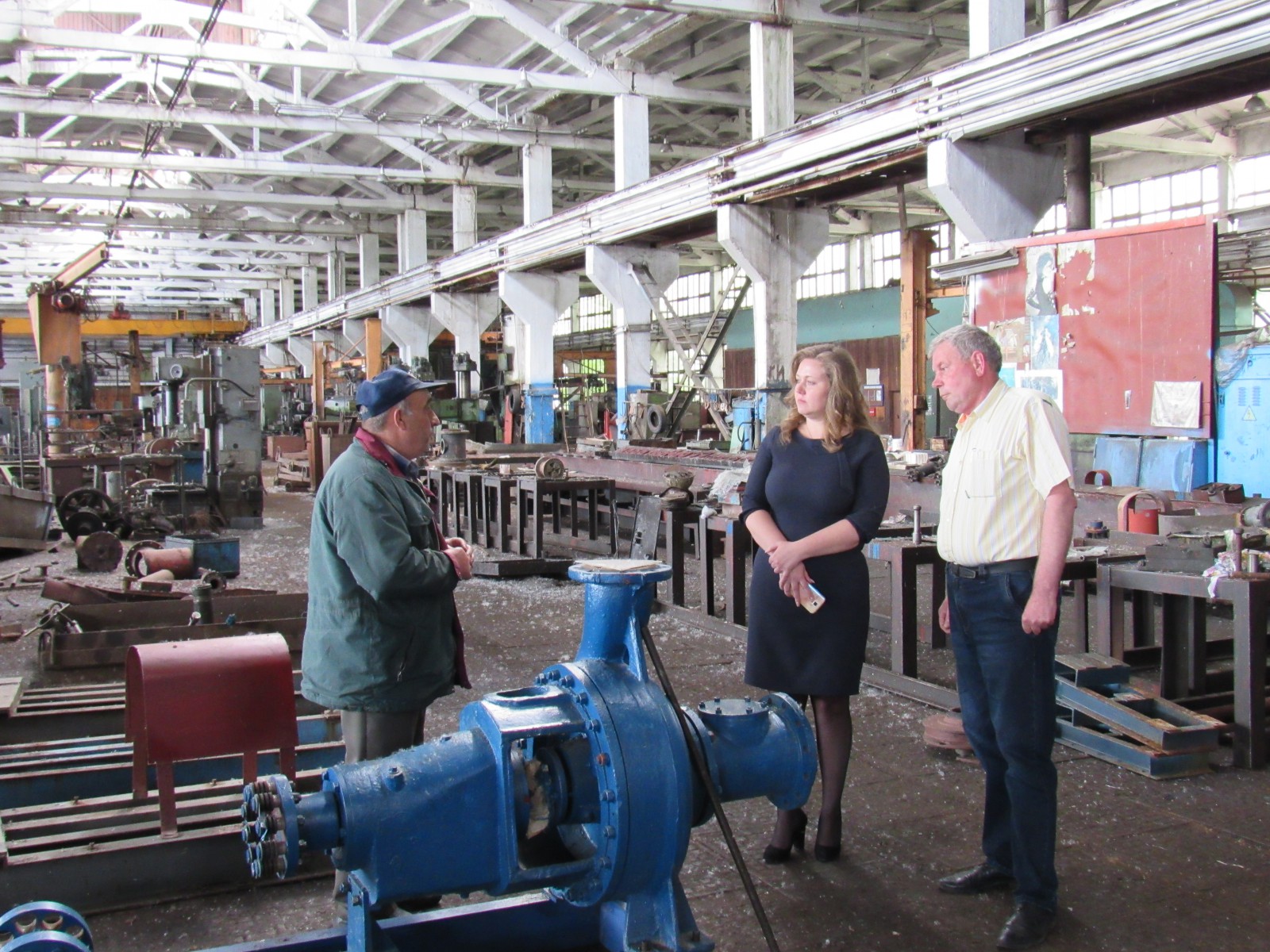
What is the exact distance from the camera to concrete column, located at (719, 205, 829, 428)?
37.6ft

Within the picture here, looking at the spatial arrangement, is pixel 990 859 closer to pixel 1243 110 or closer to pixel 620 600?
pixel 620 600

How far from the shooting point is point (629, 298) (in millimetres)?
14430

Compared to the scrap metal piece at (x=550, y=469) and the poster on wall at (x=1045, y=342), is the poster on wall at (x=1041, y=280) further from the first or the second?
the scrap metal piece at (x=550, y=469)

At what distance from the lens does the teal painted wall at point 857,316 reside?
23.4m

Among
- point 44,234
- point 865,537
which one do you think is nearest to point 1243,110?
point 865,537

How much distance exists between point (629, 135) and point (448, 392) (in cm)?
916

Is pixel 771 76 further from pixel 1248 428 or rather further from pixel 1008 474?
pixel 1008 474

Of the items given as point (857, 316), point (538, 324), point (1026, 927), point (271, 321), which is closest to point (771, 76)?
point (538, 324)

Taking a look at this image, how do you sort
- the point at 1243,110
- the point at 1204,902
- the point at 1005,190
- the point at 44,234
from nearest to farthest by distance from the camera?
the point at 1204,902
the point at 1005,190
the point at 1243,110
the point at 44,234

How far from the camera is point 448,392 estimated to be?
22.2 metres

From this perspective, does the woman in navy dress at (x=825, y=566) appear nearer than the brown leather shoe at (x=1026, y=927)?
No

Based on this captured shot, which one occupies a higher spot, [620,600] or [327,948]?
[620,600]

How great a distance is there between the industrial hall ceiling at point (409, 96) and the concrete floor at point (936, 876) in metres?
5.66

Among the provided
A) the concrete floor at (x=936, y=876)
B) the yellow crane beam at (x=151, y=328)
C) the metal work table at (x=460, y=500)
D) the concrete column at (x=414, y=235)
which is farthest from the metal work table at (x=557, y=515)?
the yellow crane beam at (x=151, y=328)
